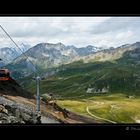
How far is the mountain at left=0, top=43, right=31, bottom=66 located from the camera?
3513 mm

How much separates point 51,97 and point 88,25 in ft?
2.81

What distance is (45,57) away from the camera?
365cm

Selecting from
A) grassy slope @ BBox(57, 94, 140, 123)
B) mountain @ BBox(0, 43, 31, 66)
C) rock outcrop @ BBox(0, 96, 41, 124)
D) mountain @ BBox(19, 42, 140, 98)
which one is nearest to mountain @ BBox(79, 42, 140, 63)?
mountain @ BBox(19, 42, 140, 98)

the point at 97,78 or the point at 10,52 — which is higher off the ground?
the point at 10,52

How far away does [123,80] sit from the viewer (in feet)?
12.3

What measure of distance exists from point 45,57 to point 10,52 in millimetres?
373

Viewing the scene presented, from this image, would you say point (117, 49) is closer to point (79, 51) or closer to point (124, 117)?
point (79, 51)

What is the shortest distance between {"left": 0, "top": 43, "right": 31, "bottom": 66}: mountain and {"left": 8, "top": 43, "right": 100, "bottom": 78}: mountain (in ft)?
0.15

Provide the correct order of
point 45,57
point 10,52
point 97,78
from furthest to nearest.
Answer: point 97,78 → point 45,57 → point 10,52

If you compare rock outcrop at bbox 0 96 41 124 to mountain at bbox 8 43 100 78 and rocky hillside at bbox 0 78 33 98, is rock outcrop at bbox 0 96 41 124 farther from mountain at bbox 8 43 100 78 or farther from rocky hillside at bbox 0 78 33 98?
mountain at bbox 8 43 100 78

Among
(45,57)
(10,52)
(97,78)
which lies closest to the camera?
(10,52)

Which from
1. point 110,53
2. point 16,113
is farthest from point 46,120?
point 110,53

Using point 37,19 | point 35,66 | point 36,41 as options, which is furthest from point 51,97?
point 37,19

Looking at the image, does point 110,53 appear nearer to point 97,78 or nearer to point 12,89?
point 97,78
